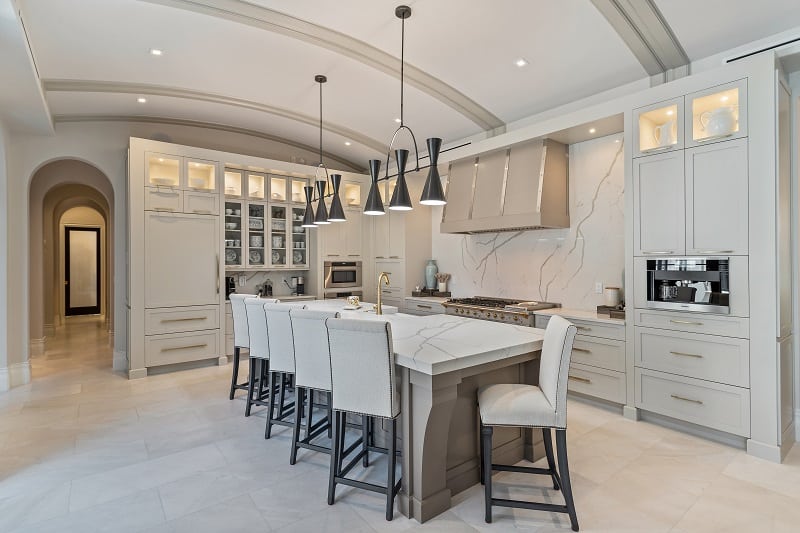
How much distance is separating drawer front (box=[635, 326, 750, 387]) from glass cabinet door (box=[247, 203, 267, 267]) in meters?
4.61

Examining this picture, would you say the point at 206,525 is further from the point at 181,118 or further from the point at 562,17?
the point at 181,118

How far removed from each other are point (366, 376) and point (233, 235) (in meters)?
4.12

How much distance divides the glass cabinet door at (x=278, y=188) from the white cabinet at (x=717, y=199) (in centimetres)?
480

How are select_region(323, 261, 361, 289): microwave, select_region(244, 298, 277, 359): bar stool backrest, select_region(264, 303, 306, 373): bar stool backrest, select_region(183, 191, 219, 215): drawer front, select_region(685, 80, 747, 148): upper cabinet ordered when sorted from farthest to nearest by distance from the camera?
select_region(323, 261, 361, 289): microwave < select_region(183, 191, 219, 215): drawer front < select_region(244, 298, 277, 359): bar stool backrest < select_region(264, 303, 306, 373): bar stool backrest < select_region(685, 80, 747, 148): upper cabinet

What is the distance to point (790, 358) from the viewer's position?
301 centimetres

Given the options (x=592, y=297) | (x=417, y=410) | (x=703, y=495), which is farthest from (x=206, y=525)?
(x=592, y=297)

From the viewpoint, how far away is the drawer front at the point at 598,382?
139 inches

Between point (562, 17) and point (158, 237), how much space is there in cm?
468

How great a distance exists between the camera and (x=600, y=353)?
3666 mm

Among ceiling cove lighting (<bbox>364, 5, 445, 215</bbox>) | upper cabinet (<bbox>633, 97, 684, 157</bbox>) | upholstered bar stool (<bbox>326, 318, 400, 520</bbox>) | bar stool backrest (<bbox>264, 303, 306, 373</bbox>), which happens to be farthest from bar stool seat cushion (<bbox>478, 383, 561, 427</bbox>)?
upper cabinet (<bbox>633, 97, 684, 157</bbox>)

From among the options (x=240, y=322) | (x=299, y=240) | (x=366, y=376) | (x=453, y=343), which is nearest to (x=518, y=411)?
(x=453, y=343)

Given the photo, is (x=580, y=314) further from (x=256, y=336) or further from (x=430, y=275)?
(x=256, y=336)

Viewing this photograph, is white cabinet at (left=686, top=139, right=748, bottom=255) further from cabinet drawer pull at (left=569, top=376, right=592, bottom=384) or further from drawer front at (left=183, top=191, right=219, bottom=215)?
drawer front at (left=183, top=191, right=219, bottom=215)

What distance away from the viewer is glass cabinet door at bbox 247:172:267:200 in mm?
5738
